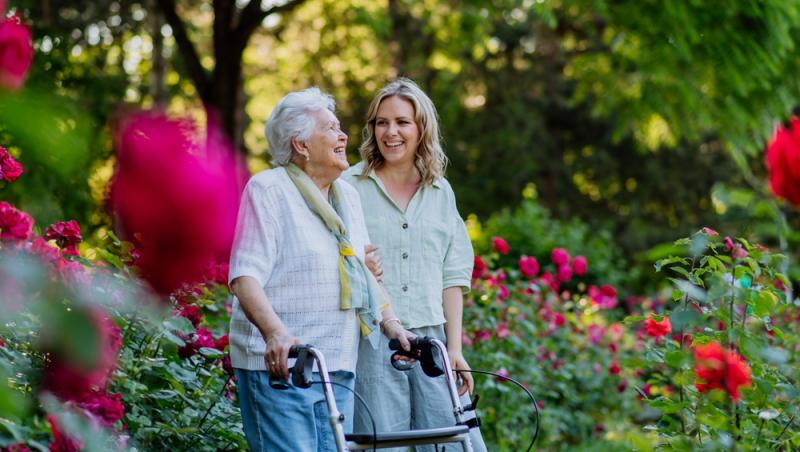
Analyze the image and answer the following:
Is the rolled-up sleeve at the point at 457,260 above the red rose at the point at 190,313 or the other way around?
above

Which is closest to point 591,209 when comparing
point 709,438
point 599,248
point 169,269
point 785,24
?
point 599,248

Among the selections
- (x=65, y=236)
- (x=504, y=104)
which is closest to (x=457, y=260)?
(x=65, y=236)

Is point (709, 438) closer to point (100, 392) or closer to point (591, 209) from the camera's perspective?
point (100, 392)

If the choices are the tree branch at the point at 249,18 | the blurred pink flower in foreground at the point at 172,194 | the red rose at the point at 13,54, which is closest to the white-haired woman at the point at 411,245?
the red rose at the point at 13,54

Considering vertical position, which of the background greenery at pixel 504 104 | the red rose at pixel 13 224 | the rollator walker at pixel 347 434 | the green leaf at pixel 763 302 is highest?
the background greenery at pixel 504 104

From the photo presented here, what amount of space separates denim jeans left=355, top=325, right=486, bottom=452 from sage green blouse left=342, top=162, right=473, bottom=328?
3.5 inches

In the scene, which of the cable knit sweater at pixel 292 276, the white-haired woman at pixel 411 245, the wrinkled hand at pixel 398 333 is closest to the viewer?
the cable knit sweater at pixel 292 276

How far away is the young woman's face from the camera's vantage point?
3670 millimetres

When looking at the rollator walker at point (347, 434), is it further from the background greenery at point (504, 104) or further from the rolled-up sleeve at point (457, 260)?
the rolled-up sleeve at point (457, 260)

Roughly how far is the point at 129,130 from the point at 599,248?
9873 mm

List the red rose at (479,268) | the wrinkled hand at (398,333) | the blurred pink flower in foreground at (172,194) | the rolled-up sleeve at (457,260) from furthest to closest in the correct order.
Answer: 1. the red rose at (479,268)
2. the rolled-up sleeve at (457,260)
3. the wrinkled hand at (398,333)
4. the blurred pink flower in foreground at (172,194)

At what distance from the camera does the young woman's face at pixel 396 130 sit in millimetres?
3670

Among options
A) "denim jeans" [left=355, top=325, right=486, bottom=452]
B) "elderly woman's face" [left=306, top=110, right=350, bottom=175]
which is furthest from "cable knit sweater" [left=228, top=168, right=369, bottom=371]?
"denim jeans" [left=355, top=325, right=486, bottom=452]

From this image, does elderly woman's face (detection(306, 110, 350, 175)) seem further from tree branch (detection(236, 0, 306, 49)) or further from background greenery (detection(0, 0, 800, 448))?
tree branch (detection(236, 0, 306, 49))
